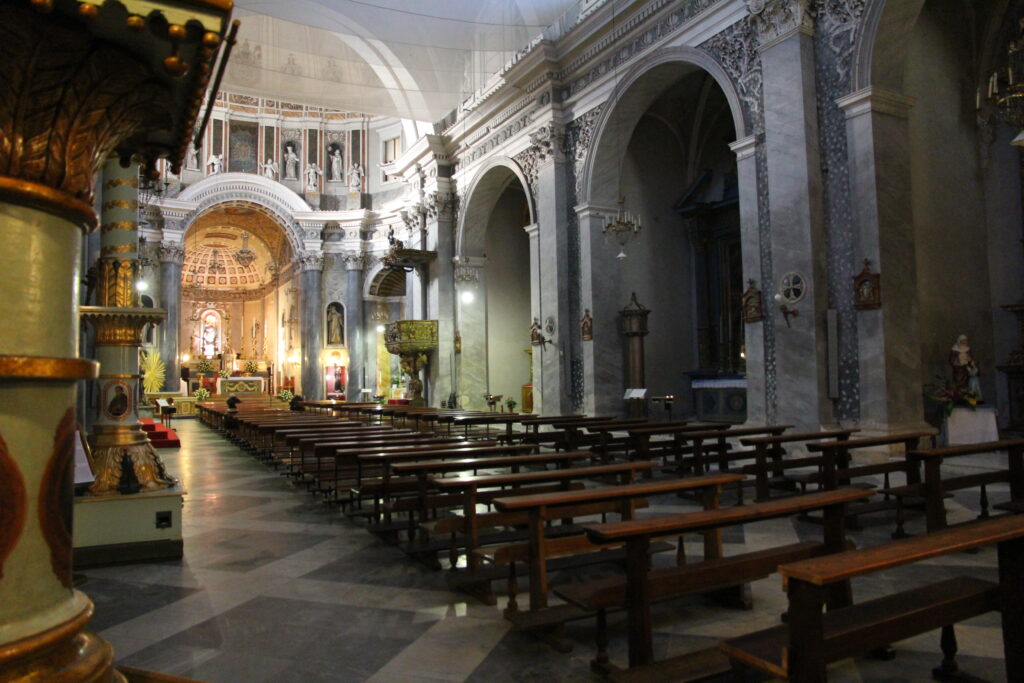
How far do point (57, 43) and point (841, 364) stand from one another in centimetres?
971

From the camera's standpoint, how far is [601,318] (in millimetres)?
14594

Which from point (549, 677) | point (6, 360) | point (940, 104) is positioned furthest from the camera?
point (940, 104)

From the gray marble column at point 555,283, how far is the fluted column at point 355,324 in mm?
14080

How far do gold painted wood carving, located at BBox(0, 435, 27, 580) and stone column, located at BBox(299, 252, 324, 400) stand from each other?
2685 cm

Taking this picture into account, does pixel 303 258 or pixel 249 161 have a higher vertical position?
pixel 249 161

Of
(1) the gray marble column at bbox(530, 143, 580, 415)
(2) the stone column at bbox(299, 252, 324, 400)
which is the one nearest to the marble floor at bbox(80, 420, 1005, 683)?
(1) the gray marble column at bbox(530, 143, 580, 415)

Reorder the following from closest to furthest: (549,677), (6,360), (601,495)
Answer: (6,360), (549,677), (601,495)

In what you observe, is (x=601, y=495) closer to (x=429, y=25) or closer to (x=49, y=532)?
(x=49, y=532)

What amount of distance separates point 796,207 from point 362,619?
337 inches

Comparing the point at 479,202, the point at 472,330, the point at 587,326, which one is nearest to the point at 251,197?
the point at 479,202

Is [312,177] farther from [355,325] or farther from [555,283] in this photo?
Answer: [555,283]

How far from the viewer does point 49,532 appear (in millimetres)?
1840

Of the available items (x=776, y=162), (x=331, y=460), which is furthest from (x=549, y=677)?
(x=776, y=162)

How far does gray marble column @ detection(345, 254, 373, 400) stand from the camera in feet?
92.1
